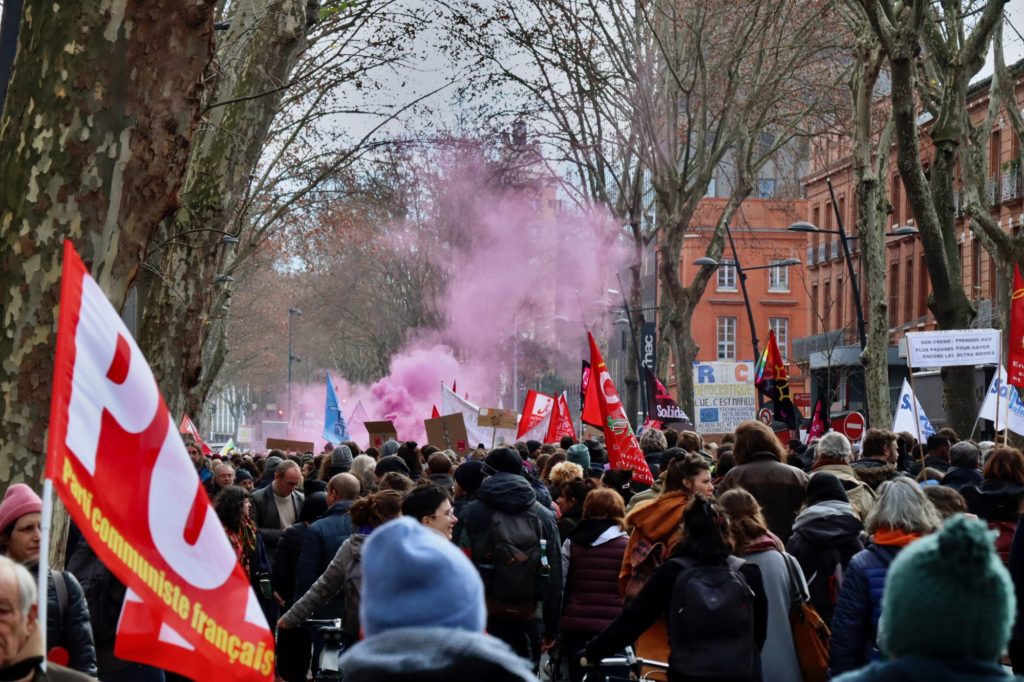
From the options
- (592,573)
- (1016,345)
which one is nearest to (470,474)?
(592,573)

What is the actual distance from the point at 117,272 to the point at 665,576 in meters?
2.69

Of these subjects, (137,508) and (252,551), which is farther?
(252,551)

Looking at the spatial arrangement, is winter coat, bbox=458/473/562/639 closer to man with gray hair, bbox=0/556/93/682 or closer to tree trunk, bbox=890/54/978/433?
man with gray hair, bbox=0/556/93/682

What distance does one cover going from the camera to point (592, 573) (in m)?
9.64

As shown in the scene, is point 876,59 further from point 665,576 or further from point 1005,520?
point 665,576

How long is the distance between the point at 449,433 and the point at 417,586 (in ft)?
67.3

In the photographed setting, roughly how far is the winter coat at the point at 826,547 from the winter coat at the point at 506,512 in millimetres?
1647

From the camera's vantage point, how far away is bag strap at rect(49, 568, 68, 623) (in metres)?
5.73

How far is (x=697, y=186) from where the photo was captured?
32.5 meters

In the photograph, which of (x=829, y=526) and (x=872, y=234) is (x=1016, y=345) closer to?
(x=872, y=234)

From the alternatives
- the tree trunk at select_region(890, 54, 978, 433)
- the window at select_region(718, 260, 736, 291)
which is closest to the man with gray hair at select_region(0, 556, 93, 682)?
the tree trunk at select_region(890, 54, 978, 433)

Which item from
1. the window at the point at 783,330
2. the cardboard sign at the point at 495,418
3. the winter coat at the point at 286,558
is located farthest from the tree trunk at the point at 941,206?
the window at the point at 783,330

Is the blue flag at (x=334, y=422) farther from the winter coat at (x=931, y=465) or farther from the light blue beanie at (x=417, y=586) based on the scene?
the light blue beanie at (x=417, y=586)

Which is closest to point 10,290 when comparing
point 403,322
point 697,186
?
point 697,186
